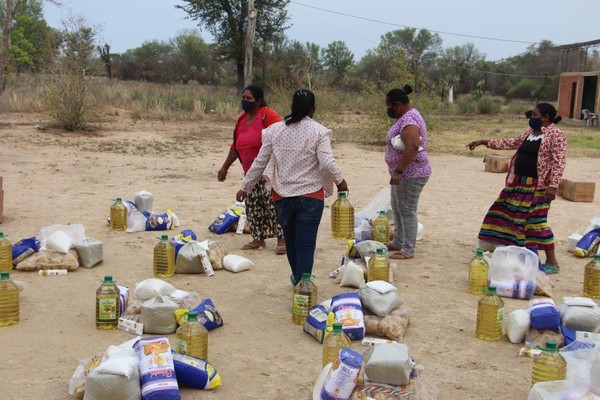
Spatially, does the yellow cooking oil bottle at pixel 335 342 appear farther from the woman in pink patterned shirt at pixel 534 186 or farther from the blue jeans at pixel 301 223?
the woman in pink patterned shirt at pixel 534 186

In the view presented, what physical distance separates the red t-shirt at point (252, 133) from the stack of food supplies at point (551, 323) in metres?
3.06

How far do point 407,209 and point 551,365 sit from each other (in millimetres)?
3025

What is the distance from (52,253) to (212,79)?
1932 inches

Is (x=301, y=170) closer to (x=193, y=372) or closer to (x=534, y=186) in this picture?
(x=193, y=372)

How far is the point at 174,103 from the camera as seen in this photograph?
26.0m

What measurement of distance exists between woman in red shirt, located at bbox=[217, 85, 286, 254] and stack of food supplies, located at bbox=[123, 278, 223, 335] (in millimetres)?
1924

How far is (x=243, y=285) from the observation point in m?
5.91

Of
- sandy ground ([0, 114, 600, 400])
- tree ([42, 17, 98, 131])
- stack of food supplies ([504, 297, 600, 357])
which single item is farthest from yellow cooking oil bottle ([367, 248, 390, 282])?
tree ([42, 17, 98, 131])

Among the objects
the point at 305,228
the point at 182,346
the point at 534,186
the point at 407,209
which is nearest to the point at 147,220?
the point at 407,209

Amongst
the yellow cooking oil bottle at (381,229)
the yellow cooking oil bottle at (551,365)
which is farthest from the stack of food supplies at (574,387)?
the yellow cooking oil bottle at (381,229)

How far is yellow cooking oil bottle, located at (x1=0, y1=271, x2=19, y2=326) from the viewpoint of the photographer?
4.64 meters

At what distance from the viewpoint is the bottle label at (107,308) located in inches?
184

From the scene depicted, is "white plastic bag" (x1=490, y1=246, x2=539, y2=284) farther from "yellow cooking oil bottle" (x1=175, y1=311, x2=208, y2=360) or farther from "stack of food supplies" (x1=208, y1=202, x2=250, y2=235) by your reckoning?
"stack of food supplies" (x1=208, y1=202, x2=250, y2=235)

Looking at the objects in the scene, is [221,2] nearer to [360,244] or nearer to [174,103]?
[174,103]
